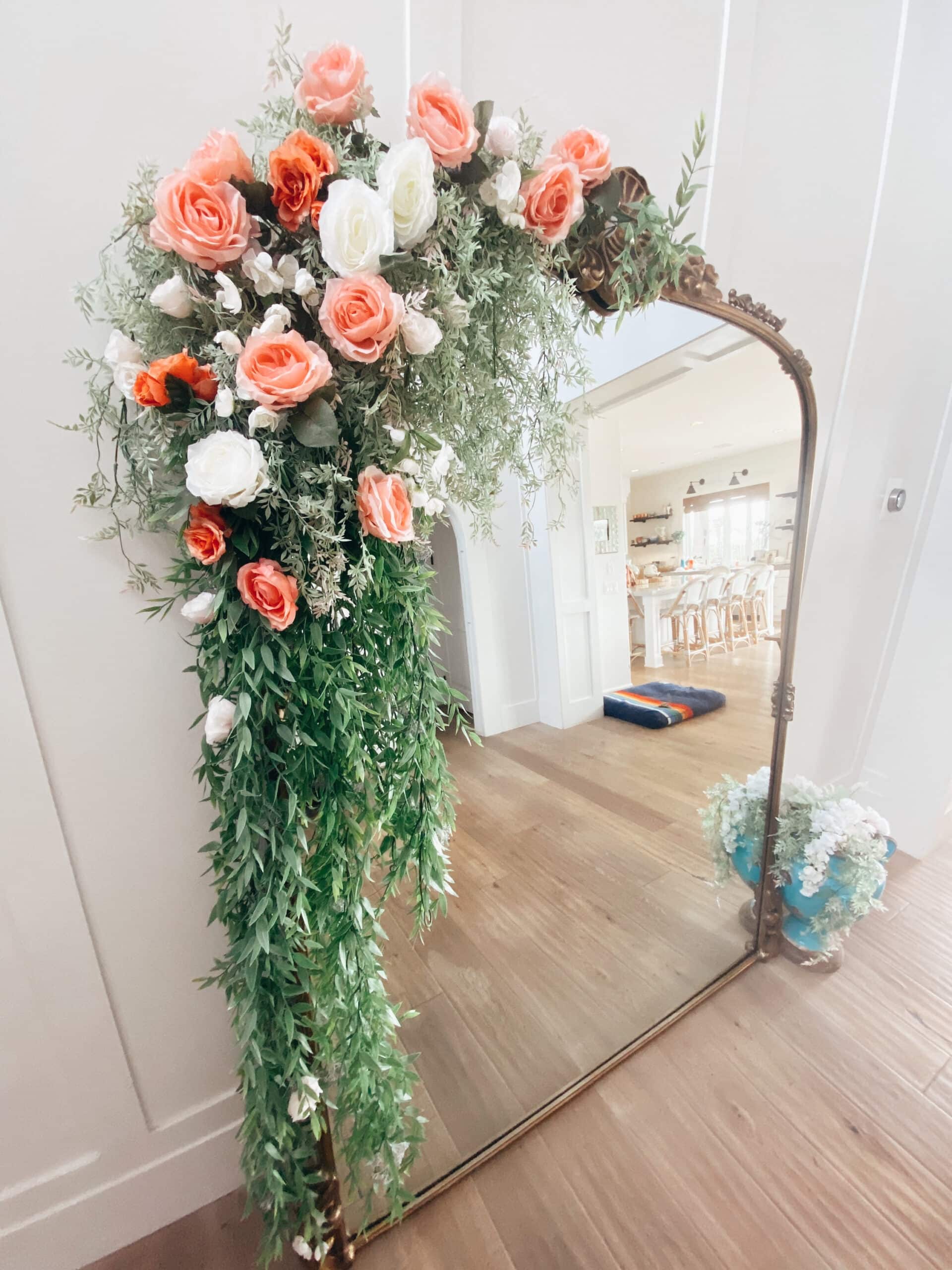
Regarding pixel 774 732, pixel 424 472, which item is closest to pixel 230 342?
pixel 424 472

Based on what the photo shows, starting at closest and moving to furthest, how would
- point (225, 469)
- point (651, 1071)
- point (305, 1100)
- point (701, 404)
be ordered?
point (225, 469), point (305, 1100), point (651, 1071), point (701, 404)

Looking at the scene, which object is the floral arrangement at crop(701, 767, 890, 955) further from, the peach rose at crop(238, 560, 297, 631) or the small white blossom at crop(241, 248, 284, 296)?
the small white blossom at crop(241, 248, 284, 296)

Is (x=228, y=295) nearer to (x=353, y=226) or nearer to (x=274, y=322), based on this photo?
(x=274, y=322)

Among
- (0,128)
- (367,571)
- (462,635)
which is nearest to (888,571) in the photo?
(462,635)

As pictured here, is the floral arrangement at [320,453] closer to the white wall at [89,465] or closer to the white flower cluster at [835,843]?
the white wall at [89,465]

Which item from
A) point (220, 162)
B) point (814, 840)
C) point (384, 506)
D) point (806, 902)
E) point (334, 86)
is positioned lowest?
point (806, 902)

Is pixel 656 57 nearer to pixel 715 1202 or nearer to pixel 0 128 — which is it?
pixel 0 128

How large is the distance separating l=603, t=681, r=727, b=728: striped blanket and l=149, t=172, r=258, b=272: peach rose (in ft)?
5.06

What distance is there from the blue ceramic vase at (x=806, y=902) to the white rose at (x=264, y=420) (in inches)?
74.1

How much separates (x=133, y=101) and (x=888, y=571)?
9.63ft

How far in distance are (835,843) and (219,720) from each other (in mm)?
1779

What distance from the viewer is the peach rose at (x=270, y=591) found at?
583 millimetres

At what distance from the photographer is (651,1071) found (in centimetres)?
124

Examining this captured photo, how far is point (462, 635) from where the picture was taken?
1488 mm
